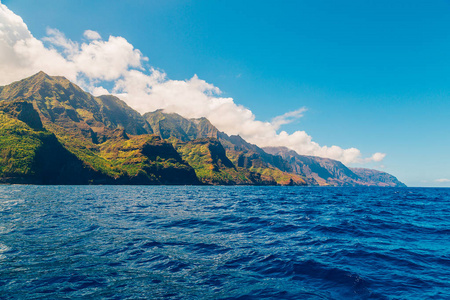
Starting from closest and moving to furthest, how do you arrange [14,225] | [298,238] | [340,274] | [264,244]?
[340,274], [264,244], [298,238], [14,225]

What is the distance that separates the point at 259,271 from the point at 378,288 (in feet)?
19.0

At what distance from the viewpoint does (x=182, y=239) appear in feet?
63.5

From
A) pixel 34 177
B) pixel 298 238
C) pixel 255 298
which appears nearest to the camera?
pixel 255 298

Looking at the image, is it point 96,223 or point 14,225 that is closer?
point 14,225

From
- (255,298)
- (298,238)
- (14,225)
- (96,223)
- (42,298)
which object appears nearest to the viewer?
(42,298)

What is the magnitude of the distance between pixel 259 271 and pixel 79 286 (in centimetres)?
888

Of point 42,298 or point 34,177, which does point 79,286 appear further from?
point 34,177

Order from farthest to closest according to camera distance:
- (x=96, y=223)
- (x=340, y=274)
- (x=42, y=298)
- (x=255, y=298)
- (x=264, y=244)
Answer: (x=96, y=223) → (x=264, y=244) → (x=340, y=274) → (x=255, y=298) → (x=42, y=298)

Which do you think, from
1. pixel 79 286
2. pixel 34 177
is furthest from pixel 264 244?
pixel 34 177

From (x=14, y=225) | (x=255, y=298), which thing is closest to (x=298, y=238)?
(x=255, y=298)

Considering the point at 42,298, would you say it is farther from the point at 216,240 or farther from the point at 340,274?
the point at 340,274

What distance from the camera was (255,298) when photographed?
380 inches

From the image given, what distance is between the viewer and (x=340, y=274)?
40.8 ft

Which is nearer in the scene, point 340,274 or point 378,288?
point 378,288
